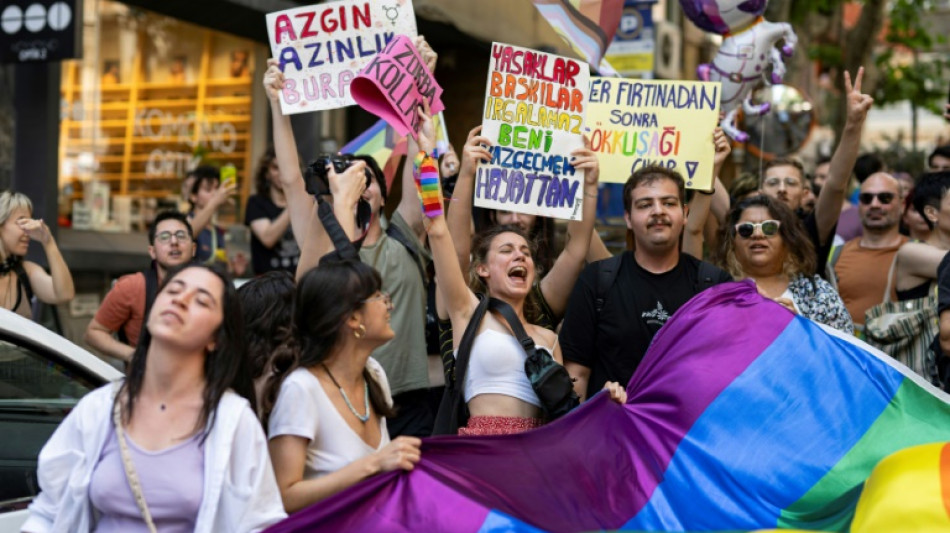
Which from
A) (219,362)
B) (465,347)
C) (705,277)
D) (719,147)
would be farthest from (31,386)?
(719,147)

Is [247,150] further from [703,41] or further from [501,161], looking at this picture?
[703,41]

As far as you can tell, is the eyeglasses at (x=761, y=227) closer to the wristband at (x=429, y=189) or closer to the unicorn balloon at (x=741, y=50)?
the wristband at (x=429, y=189)

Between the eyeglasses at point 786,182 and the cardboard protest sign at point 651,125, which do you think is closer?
the cardboard protest sign at point 651,125

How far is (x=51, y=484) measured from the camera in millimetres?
3633

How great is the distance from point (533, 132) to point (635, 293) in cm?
103

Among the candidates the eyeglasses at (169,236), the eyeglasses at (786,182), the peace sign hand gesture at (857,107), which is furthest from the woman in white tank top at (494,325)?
the eyeglasses at (786,182)

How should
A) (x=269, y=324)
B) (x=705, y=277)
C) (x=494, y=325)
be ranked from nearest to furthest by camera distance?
(x=269, y=324) → (x=494, y=325) → (x=705, y=277)

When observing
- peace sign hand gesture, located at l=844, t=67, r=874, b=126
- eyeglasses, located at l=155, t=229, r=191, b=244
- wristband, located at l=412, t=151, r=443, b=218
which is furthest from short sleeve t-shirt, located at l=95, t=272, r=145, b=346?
peace sign hand gesture, located at l=844, t=67, r=874, b=126

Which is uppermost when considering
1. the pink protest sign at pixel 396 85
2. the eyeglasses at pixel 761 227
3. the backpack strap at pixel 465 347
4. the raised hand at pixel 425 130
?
the pink protest sign at pixel 396 85

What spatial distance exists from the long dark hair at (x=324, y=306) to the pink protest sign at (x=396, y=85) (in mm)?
1569

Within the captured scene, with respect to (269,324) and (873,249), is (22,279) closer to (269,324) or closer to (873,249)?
(269,324)

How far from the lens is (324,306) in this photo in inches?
166

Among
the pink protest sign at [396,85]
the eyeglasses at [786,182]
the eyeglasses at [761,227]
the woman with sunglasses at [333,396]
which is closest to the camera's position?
the woman with sunglasses at [333,396]

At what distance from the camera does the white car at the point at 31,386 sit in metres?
4.36
